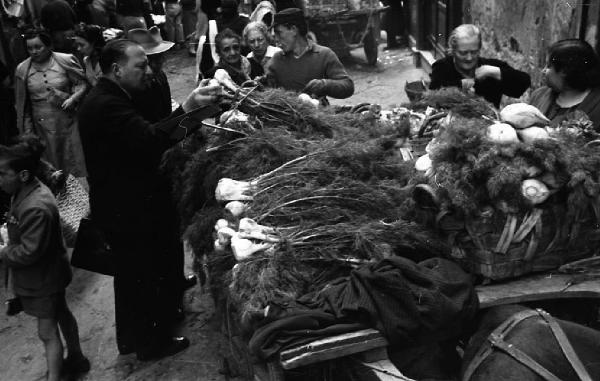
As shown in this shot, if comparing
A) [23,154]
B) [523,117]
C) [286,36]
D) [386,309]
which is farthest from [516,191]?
[286,36]

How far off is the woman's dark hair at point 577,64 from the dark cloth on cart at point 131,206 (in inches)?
95.3

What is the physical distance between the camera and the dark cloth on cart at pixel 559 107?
3.79 meters

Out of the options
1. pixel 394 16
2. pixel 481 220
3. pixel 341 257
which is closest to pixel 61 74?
pixel 341 257

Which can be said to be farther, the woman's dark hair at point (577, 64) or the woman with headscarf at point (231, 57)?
the woman with headscarf at point (231, 57)

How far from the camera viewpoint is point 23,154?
4.21 m

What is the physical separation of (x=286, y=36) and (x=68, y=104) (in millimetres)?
2555

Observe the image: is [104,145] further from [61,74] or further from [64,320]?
[61,74]

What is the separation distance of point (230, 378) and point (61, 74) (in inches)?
157

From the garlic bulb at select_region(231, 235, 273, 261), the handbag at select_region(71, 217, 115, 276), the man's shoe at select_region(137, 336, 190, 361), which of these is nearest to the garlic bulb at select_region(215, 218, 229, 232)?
the garlic bulb at select_region(231, 235, 273, 261)

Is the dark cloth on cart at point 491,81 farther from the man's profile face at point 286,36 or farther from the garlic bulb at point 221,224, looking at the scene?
the garlic bulb at point 221,224

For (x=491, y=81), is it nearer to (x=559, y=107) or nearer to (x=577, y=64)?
(x=559, y=107)

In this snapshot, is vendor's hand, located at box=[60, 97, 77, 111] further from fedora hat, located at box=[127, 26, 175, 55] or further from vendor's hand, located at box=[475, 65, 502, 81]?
vendor's hand, located at box=[475, 65, 502, 81]

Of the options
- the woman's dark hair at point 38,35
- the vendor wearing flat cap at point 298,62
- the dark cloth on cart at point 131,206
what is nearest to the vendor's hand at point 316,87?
the vendor wearing flat cap at point 298,62

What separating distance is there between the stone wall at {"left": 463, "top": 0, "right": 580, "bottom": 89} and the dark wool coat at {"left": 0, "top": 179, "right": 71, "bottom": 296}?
14.4ft
